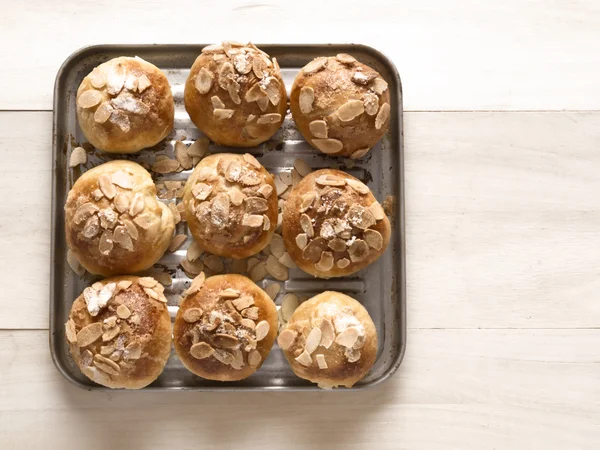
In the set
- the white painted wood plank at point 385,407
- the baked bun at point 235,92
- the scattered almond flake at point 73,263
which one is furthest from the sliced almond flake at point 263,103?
the white painted wood plank at point 385,407

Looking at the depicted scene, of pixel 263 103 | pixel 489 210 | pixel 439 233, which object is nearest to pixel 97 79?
pixel 263 103

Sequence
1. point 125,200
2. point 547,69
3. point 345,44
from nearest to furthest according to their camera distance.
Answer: point 125,200 < point 345,44 < point 547,69

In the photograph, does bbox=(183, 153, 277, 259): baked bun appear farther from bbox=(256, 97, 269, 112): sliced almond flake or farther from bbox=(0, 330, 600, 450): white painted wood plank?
bbox=(0, 330, 600, 450): white painted wood plank

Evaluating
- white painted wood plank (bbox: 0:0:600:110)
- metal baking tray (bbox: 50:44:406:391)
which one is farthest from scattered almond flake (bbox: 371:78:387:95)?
white painted wood plank (bbox: 0:0:600:110)

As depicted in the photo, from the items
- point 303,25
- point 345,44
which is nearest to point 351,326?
point 345,44

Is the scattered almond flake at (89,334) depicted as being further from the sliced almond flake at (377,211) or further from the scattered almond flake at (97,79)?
the sliced almond flake at (377,211)

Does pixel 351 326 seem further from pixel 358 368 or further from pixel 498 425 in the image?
pixel 498 425
